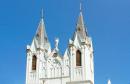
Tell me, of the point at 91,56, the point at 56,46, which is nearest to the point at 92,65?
the point at 91,56

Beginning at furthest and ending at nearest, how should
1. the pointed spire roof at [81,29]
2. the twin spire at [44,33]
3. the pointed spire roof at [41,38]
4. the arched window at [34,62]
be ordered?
the pointed spire roof at [41,38]
the twin spire at [44,33]
the pointed spire roof at [81,29]
the arched window at [34,62]

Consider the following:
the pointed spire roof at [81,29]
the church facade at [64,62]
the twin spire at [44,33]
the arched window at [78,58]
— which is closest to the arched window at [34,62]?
the church facade at [64,62]

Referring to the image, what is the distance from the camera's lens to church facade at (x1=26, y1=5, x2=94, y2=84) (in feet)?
92.3

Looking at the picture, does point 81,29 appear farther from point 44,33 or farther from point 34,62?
point 34,62

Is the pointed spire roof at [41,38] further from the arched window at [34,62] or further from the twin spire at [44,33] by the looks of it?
the arched window at [34,62]

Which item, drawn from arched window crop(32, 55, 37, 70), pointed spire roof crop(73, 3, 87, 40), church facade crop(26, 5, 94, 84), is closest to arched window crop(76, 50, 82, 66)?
church facade crop(26, 5, 94, 84)

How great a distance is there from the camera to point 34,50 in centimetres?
3034

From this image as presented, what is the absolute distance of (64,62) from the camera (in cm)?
2894

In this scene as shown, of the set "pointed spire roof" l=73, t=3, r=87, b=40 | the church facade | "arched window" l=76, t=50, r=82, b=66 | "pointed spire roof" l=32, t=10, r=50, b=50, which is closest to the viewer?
the church facade

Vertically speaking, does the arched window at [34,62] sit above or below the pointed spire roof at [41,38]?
below

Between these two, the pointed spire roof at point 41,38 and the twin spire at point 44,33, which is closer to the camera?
the twin spire at point 44,33

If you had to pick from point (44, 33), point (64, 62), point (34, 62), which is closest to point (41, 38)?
point (44, 33)

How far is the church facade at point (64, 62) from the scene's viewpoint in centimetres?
2814

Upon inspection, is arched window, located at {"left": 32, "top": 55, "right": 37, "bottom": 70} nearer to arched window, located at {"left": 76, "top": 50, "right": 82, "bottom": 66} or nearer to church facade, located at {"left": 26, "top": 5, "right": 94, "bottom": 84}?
church facade, located at {"left": 26, "top": 5, "right": 94, "bottom": 84}
